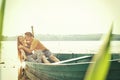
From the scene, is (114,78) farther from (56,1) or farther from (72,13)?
(56,1)

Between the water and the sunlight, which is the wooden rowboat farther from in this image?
the sunlight

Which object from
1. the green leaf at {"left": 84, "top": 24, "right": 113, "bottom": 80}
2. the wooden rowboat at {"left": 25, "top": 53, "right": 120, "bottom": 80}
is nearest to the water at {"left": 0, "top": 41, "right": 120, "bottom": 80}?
the wooden rowboat at {"left": 25, "top": 53, "right": 120, "bottom": 80}

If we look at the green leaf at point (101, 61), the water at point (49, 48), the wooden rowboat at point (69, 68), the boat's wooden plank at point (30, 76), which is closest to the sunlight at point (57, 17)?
the water at point (49, 48)

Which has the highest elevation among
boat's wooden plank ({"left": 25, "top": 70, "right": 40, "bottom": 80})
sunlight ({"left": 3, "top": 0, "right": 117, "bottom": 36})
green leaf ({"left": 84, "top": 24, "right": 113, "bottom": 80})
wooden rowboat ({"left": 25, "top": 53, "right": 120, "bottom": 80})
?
sunlight ({"left": 3, "top": 0, "right": 117, "bottom": 36})

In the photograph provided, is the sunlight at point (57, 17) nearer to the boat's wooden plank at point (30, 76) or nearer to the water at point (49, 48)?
the water at point (49, 48)

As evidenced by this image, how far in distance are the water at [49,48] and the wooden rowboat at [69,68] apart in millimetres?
55

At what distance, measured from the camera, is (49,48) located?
6.76ft

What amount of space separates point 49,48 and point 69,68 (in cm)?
27

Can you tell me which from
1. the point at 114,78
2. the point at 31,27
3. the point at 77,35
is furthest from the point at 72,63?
the point at 31,27

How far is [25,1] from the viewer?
7.10 ft

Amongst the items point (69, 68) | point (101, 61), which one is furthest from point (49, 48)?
point (101, 61)

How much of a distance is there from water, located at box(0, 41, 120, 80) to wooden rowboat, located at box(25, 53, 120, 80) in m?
0.05

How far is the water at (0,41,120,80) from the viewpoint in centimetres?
199

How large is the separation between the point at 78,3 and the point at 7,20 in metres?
0.74
